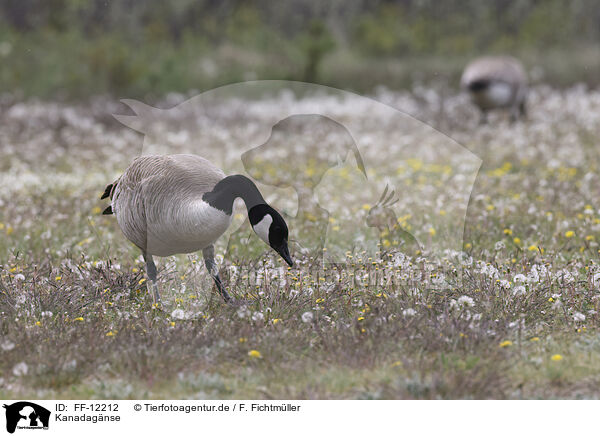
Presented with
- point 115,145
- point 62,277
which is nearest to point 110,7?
point 115,145

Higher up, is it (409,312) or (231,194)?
(231,194)

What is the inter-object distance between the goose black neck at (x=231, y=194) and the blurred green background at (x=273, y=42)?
14124mm

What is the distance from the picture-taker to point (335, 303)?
5906 mm

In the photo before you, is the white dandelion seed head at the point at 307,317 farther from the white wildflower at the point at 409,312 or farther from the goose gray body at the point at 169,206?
the goose gray body at the point at 169,206

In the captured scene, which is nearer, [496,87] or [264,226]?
[264,226]

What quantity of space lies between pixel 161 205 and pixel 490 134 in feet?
29.4

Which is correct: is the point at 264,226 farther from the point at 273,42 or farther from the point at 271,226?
the point at 273,42

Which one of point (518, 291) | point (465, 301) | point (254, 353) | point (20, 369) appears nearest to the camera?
point (20, 369)

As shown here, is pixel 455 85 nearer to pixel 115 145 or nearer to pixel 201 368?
pixel 115 145

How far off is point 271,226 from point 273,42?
2180 cm

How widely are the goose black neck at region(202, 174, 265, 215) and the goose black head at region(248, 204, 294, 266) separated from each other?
0.23 feet

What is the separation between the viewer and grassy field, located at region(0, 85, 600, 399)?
15.9ft
